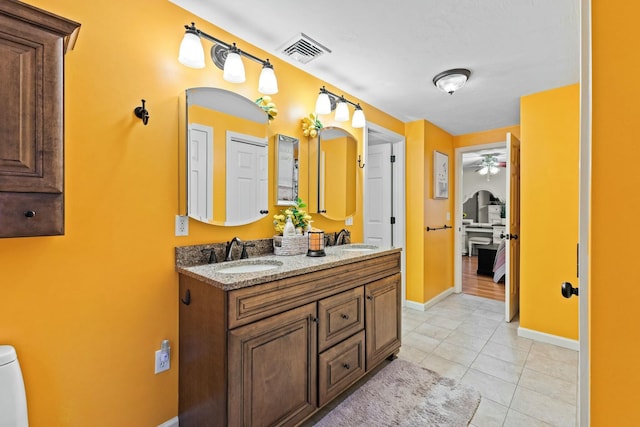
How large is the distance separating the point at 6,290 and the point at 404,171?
139 inches

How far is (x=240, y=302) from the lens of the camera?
1.29 metres

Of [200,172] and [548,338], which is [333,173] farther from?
[548,338]

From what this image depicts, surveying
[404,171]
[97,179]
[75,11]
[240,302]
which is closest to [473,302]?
[404,171]

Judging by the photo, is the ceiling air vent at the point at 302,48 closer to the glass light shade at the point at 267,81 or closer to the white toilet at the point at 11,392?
the glass light shade at the point at 267,81

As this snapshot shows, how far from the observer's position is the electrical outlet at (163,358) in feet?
5.00

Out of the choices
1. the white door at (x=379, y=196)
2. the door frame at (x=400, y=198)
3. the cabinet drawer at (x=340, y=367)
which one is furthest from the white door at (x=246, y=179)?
the door frame at (x=400, y=198)

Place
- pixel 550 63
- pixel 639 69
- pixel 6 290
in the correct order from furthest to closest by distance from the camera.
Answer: pixel 550 63 → pixel 6 290 → pixel 639 69

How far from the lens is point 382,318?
7.14 feet

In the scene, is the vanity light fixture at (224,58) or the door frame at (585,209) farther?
the vanity light fixture at (224,58)

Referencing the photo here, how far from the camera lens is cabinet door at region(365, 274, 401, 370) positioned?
2037 mm

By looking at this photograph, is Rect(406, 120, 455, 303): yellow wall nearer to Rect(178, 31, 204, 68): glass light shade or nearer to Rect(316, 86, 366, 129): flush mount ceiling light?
Rect(316, 86, 366, 129): flush mount ceiling light

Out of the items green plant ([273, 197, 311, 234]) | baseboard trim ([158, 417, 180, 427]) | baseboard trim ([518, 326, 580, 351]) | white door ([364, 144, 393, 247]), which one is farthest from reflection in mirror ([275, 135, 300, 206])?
baseboard trim ([518, 326, 580, 351])

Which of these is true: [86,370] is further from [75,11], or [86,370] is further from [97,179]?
[75,11]

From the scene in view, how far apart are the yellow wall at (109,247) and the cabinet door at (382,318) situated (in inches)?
48.3
